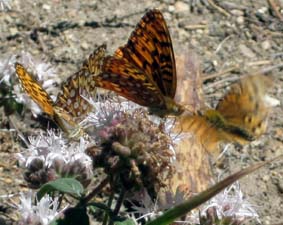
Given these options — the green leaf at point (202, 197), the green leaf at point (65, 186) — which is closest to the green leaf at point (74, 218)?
the green leaf at point (65, 186)

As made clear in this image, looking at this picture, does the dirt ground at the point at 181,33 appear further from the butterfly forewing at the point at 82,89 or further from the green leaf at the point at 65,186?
the green leaf at the point at 65,186

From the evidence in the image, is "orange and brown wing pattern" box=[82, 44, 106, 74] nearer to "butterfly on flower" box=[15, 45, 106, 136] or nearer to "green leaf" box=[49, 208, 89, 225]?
"butterfly on flower" box=[15, 45, 106, 136]

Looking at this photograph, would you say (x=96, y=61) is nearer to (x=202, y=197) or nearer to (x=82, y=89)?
(x=82, y=89)

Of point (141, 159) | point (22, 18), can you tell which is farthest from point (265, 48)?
point (141, 159)

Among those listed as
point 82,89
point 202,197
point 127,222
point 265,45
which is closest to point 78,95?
point 82,89

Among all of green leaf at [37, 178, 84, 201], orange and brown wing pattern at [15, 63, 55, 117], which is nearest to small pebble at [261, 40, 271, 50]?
orange and brown wing pattern at [15, 63, 55, 117]
